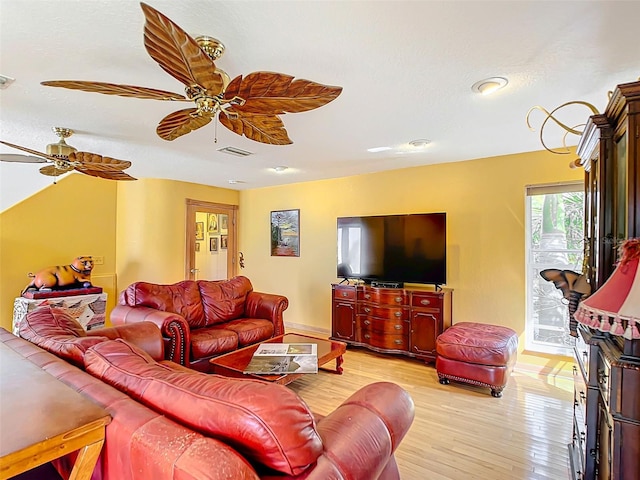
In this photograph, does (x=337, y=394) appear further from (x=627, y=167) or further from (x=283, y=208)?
(x=283, y=208)

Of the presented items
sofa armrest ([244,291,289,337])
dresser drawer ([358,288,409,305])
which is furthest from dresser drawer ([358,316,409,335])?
sofa armrest ([244,291,289,337])

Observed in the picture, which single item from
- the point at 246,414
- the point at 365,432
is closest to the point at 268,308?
the point at 365,432

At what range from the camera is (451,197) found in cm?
406

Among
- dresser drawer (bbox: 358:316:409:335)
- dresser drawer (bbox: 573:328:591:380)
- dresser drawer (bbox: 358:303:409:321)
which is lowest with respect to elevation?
dresser drawer (bbox: 358:316:409:335)

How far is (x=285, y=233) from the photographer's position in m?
5.69

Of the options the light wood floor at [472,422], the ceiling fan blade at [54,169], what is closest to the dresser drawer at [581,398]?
the light wood floor at [472,422]

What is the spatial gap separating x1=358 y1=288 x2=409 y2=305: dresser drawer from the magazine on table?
1179 millimetres

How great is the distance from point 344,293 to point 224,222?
9.99ft

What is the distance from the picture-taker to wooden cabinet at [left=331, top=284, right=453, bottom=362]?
12.2 feet

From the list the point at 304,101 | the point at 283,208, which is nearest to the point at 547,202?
the point at 304,101

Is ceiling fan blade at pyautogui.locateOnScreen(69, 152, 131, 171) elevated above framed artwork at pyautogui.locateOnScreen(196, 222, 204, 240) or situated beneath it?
elevated above

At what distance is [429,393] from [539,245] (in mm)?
2065

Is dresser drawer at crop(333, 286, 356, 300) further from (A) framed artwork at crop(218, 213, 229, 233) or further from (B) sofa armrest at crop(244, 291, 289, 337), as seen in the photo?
(A) framed artwork at crop(218, 213, 229, 233)

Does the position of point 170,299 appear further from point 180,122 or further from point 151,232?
point 180,122
